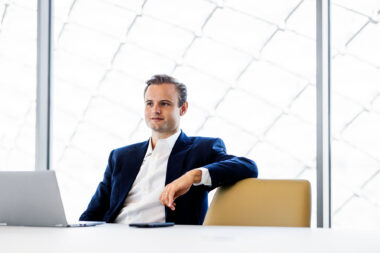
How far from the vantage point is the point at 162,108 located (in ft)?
11.4

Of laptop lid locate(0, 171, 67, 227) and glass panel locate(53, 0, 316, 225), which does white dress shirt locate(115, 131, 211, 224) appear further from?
glass panel locate(53, 0, 316, 225)

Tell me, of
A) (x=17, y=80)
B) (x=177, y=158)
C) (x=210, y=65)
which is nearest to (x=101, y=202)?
(x=177, y=158)

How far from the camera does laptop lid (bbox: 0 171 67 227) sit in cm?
227

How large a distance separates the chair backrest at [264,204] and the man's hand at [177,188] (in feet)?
0.70

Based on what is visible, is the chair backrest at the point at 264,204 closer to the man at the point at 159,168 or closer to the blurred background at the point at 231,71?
the man at the point at 159,168

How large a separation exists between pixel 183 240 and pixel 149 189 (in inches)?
59.6

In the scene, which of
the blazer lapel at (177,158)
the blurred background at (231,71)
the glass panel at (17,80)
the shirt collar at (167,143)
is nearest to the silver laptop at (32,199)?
the blazer lapel at (177,158)

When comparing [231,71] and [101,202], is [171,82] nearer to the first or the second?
[101,202]

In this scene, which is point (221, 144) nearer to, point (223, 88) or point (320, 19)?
point (320, 19)

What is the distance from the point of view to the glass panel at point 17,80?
35.3 feet
